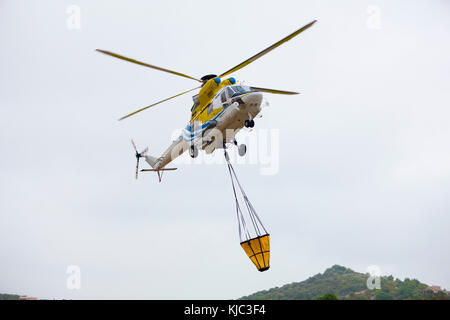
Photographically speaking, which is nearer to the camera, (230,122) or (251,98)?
(251,98)

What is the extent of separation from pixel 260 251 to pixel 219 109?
273 inches

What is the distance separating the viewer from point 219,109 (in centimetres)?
2448

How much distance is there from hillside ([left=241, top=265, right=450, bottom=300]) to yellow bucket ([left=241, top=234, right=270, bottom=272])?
62249 millimetres

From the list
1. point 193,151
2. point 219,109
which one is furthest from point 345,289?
point 219,109

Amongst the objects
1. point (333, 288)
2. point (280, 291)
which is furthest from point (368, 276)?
point (280, 291)

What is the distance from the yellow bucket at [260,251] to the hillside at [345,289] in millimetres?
62249

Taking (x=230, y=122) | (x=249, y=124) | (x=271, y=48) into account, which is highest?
(x=271, y=48)

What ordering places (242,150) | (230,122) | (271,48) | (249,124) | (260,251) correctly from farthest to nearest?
(242,150) → (230,122) → (249,124) → (260,251) → (271,48)

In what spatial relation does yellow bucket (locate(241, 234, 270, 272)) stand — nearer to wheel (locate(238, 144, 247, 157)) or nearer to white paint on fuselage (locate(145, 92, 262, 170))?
wheel (locate(238, 144, 247, 157))

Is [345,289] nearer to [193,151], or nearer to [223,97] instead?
[193,151]

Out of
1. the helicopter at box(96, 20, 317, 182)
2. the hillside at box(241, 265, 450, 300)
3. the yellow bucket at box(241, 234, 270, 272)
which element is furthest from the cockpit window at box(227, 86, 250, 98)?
the hillside at box(241, 265, 450, 300)

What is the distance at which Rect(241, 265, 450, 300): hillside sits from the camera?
87188 mm
